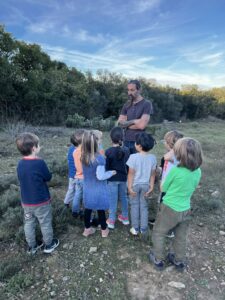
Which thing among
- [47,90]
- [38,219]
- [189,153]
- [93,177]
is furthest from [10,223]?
[47,90]

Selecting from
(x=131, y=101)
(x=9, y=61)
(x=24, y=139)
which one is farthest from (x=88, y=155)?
(x=9, y=61)

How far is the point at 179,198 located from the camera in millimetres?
2369

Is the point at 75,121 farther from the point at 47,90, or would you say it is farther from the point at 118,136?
the point at 118,136

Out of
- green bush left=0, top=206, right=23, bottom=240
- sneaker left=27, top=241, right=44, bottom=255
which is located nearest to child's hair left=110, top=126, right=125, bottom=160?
sneaker left=27, top=241, right=44, bottom=255

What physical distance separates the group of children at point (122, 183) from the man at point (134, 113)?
581 mm

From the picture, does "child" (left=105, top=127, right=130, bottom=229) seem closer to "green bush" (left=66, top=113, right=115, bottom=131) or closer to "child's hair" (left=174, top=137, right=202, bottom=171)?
"child's hair" (left=174, top=137, right=202, bottom=171)

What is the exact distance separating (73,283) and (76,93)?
14946 mm

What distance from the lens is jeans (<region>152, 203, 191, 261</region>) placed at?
94.6 inches

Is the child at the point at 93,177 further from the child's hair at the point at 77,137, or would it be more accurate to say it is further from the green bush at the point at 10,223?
the green bush at the point at 10,223

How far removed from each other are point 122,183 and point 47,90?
41.4 ft

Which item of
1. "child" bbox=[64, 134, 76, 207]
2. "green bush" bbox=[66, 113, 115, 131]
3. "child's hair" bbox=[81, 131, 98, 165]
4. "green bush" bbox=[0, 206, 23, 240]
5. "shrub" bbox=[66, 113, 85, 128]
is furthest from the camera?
"shrub" bbox=[66, 113, 85, 128]

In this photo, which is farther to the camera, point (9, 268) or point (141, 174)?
point (141, 174)

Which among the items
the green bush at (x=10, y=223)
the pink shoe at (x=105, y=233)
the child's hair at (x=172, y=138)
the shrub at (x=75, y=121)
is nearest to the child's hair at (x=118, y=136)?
the child's hair at (x=172, y=138)

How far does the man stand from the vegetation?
380 inches
